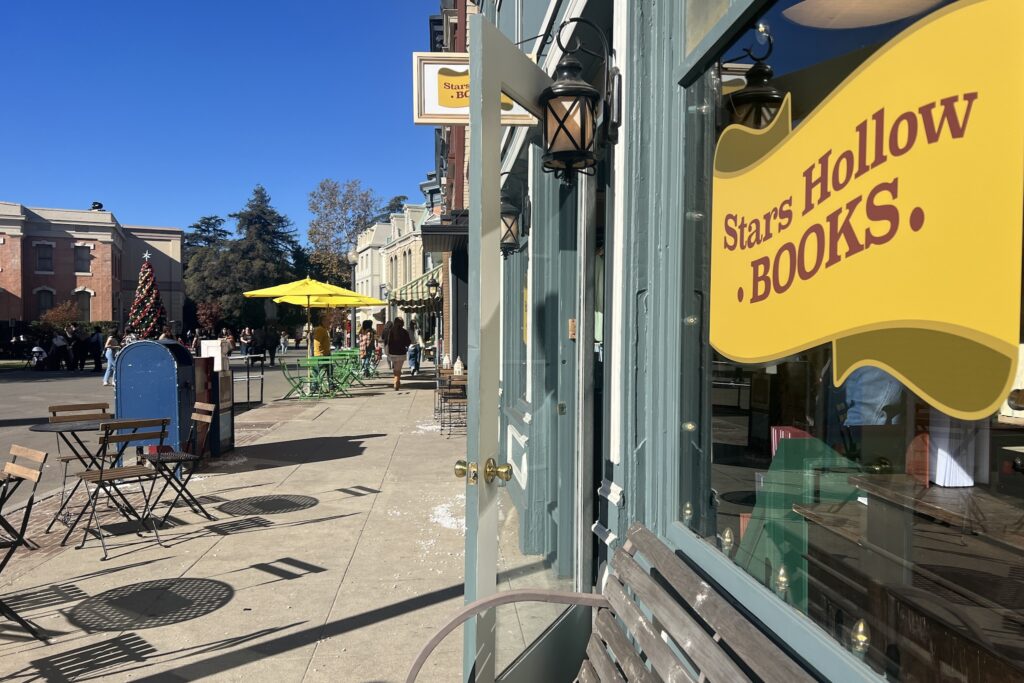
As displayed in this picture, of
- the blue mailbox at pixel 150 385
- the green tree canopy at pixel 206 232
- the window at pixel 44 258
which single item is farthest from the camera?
the green tree canopy at pixel 206 232

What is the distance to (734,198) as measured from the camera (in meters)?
1.98

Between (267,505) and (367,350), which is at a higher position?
(367,350)

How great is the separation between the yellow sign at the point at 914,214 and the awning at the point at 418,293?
73.3 ft

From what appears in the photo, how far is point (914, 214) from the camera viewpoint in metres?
1.26

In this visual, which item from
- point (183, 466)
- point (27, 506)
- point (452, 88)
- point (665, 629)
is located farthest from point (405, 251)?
point (665, 629)

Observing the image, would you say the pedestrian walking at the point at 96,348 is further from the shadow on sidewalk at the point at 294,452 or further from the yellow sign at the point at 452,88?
the yellow sign at the point at 452,88

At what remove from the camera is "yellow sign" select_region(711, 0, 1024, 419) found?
1.08m

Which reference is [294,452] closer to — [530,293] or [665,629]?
[530,293]

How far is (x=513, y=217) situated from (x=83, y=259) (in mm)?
52829

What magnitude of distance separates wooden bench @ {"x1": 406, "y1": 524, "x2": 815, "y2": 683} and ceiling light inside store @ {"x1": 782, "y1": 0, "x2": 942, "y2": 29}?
1325 millimetres

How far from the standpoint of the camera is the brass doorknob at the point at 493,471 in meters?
2.41

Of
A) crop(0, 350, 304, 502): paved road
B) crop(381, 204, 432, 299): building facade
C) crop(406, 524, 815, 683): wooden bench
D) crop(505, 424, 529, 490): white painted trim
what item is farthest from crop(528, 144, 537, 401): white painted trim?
crop(381, 204, 432, 299): building facade

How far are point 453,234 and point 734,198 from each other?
940 cm

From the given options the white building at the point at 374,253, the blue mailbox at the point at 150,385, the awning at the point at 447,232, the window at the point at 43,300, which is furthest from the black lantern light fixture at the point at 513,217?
the white building at the point at 374,253
